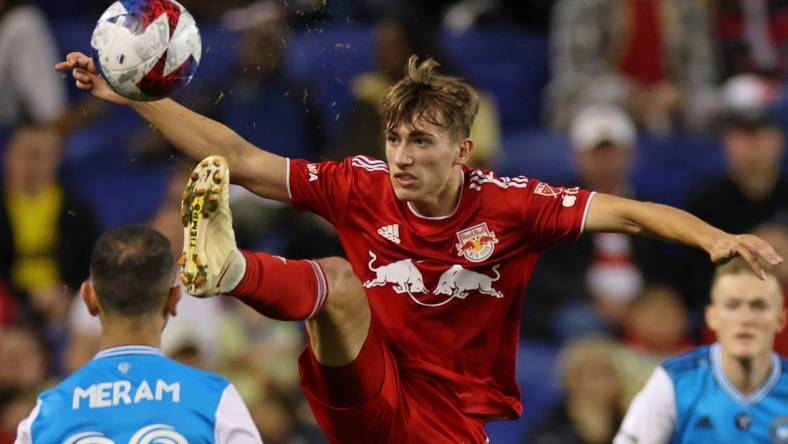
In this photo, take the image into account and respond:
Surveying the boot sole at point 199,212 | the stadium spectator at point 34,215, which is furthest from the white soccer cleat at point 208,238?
the stadium spectator at point 34,215

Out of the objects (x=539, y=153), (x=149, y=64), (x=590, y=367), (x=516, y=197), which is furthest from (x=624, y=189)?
(x=149, y=64)

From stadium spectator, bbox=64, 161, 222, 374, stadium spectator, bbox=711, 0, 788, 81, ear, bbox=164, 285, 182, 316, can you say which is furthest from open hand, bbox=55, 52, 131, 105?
stadium spectator, bbox=711, 0, 788, 81

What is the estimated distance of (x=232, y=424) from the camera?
622 centimetres

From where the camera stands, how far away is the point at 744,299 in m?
8.30

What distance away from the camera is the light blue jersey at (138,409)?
242 inches

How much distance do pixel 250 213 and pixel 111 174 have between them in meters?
1.44

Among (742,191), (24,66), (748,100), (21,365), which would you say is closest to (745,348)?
(742,191)

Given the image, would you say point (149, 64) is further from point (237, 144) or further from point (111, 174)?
point (111, 174)

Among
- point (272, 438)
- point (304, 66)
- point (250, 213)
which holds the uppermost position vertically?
point (304, 66)

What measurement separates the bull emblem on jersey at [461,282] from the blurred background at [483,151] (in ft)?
7.00

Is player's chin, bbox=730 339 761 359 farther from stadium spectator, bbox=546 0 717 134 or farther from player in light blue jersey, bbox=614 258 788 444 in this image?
stadium spectator, bbox=546 0 717 134

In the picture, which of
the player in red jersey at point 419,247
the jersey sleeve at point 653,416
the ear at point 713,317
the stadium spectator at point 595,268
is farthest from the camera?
the stadium spectator at point 595,268

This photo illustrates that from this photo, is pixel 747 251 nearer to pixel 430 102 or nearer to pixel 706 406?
pixel 430 102

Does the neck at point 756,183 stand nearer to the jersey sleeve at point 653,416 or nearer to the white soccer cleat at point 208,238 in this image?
the jersey sleeve at point 653,416
